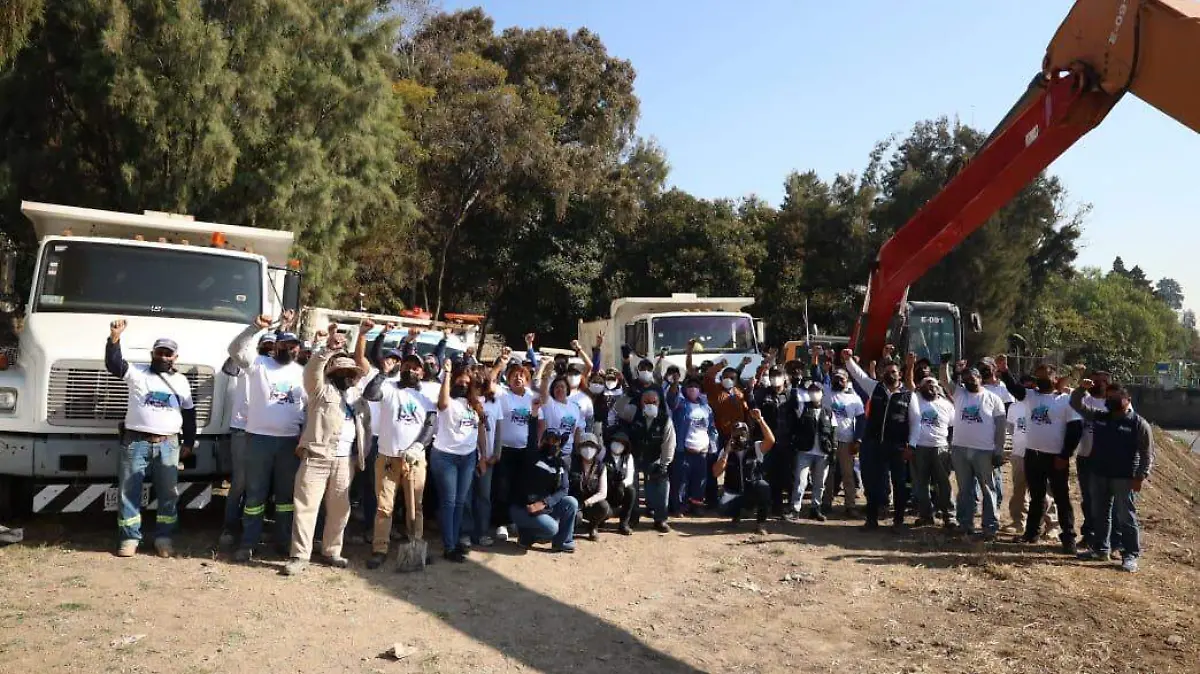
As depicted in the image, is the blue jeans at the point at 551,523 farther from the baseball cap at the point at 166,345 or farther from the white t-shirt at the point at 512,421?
the baseball cap at the point at 166,345

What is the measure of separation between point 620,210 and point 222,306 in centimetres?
2707

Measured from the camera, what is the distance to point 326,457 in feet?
25.6

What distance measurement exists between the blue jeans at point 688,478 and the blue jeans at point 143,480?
5.19 meters

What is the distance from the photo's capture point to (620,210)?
35.5 metres

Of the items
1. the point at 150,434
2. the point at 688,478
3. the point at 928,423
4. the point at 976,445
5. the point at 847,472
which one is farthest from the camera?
the point at 847,472

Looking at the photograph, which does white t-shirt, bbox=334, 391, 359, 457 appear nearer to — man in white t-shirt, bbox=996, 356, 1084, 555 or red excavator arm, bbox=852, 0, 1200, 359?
red excavator arm, bbox=852, 0, 1200, 359

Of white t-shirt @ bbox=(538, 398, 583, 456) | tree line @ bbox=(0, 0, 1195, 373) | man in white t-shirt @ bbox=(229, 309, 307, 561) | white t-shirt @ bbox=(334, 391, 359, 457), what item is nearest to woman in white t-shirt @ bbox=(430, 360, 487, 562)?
white t-shirt @ bbox=(334, 391, 359, 457)

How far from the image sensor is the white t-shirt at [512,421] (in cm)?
928

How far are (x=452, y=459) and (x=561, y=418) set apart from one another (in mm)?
1371

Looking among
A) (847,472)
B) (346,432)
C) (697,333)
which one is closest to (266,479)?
(346,432)

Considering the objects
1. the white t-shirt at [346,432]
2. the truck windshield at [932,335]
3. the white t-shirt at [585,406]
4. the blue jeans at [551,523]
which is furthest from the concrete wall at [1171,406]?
the white t-shirt at [346,432]

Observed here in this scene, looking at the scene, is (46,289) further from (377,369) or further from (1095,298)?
(1095,298)

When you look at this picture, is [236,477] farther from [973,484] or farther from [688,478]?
[973,484]

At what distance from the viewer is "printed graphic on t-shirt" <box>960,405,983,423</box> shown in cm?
1006
